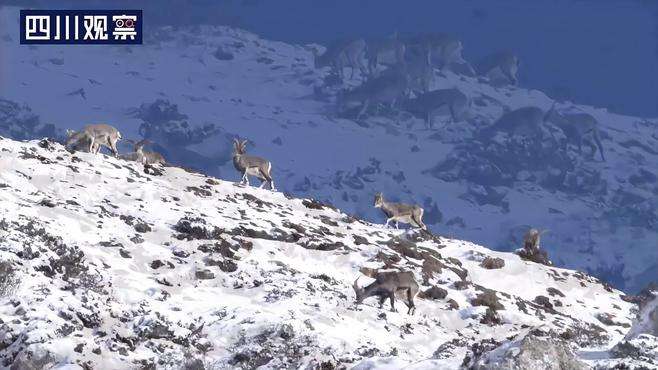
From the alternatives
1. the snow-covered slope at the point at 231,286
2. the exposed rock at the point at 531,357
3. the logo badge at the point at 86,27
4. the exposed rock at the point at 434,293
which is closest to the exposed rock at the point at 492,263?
the snow-covered slope at the point at 231,286

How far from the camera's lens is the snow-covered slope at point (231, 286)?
2216 cm

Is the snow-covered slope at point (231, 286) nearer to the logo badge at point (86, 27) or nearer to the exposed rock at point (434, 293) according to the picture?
the exposed rock at point (434, 293)

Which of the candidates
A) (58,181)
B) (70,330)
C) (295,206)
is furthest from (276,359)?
(295,206)

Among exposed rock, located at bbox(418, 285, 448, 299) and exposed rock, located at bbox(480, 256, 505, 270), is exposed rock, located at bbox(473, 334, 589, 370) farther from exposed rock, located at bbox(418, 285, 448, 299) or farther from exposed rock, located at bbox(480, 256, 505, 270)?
exposed rock, located at bbox(480, 256, 505, 270)

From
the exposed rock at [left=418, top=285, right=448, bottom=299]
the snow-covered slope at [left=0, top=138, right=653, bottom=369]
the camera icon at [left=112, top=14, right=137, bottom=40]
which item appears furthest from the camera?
the camera icon at [left=112, top=14, right=137, bottom=40]

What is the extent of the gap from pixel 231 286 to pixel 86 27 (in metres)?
53.6

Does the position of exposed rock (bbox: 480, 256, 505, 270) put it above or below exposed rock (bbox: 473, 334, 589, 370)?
below

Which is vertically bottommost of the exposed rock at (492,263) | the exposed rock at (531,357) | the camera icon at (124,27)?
the exposed rock at (492,263)

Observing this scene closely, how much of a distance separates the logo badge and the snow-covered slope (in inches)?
924

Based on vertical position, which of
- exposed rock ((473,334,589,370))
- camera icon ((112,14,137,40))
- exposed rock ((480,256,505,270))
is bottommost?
exposed rock ((480,256,505,270))

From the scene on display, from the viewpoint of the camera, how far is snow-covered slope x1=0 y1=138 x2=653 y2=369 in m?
22.2

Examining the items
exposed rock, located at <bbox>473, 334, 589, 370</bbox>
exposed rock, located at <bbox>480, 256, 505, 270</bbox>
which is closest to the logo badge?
exposed rock, located at <bbox>480, 256, 505, 270</bbox>

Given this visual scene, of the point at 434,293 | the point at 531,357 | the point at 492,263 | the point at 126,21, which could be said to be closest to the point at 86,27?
the point at 126,21

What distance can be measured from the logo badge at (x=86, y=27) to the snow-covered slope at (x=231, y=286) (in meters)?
23.5
